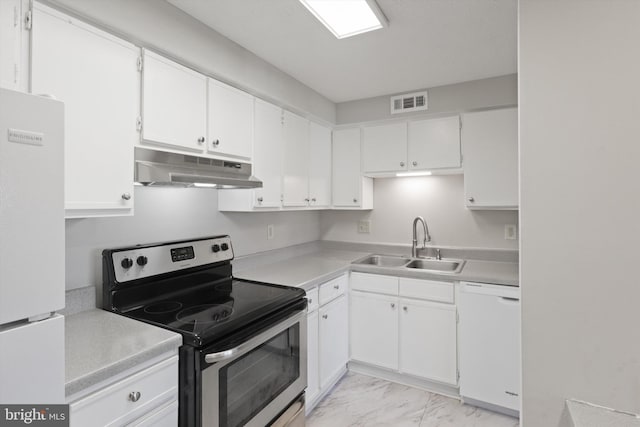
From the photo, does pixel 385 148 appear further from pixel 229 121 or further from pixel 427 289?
pixel 229 121

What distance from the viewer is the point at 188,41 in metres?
1.75

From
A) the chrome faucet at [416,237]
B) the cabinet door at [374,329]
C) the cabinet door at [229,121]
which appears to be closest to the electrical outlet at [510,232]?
the chrome faucet at [416,237]

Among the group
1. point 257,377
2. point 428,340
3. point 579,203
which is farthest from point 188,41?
point 428,340

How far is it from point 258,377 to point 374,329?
49.6 inches

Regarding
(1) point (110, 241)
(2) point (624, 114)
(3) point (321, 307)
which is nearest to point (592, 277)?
(2) point (624, 114)

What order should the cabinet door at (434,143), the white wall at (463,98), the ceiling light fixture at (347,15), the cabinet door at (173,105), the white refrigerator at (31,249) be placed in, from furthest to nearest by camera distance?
1. the cabinet door at (434,143)
2. the white wall at (463,98)
3. the ceiling light fixture at (347,15)
4. the cabinet door at (173,105)
5. the white refrigerator at (31,249)

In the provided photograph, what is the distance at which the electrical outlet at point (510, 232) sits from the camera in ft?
8.97

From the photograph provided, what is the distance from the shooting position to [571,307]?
104 cm

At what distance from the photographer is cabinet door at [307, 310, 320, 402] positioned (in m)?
2.17

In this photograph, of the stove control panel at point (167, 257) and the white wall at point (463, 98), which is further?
the white wall at point (463, 98)

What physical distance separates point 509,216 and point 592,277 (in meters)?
1.91

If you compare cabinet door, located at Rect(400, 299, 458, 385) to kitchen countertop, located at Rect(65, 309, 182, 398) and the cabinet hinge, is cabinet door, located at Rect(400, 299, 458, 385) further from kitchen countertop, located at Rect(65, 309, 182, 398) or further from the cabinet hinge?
the cabinet hinge

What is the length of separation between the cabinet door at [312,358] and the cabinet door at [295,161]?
887mm

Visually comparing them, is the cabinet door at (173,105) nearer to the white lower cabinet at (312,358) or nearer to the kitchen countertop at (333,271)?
the kitchen countertop at (333,271)
